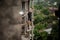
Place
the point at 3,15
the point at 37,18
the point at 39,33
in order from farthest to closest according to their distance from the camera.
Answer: the point at 37,18 → the point at 39,33 → the point at 3,15

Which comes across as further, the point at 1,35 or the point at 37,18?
the point at 37,18

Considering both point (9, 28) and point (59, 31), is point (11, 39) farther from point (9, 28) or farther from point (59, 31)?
point (59, 31)

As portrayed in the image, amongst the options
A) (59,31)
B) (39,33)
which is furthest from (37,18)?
(59,31)

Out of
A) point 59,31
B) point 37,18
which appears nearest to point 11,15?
point 59,31

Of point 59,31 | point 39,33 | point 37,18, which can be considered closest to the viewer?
point 59,31

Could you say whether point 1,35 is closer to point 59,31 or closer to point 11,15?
point 11,15

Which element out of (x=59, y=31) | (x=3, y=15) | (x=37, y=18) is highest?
(x=3, y=15)

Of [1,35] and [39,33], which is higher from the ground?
[1,35]

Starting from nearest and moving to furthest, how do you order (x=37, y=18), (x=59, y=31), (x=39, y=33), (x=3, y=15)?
1. (x=3, y=15)
2. (x=59, y=31)
3. (x=39, y=33)
4. (x=37, y=18)

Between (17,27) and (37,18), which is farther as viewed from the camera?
(37,18)
